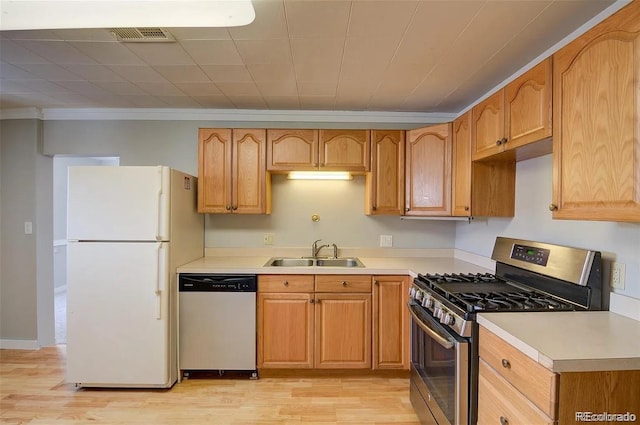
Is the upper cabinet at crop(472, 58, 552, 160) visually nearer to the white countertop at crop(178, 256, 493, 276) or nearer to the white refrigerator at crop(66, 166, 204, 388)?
the white countertop at crop(178, 256, 493, 276)

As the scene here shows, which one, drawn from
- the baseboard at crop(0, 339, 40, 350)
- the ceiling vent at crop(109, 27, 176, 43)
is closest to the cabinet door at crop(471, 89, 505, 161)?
the ceiling vent at crop(109, 27, 176, 43)

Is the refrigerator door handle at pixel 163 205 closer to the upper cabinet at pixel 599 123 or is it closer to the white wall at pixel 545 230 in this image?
the upper cabinet at pixel 599 123

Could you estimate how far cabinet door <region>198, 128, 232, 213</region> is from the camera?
9.53 ft

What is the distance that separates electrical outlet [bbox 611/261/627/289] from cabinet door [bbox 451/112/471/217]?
3.06 feet

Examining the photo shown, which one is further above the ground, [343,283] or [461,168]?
[461,168]

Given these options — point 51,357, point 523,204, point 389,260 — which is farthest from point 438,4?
point 51,357

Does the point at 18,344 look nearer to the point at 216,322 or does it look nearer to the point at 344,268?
the point at 216,322

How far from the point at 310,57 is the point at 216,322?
2.05 metres

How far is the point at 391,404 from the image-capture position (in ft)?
7.61

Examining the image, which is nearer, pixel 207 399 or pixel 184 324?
pixel 207 399

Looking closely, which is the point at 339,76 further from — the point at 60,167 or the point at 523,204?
the point at 60,167

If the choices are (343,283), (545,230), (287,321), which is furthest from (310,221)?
(545,230)

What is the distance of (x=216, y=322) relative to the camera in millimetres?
2566

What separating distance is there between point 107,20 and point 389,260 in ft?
8.48
